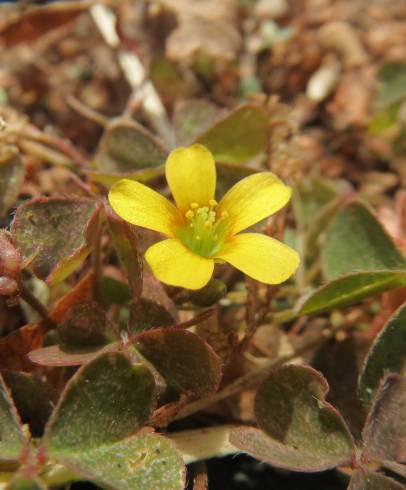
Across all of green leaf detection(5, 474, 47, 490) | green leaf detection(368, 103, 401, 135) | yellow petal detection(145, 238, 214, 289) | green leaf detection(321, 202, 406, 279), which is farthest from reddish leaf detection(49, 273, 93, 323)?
green leaf detection(368, 103, 401, 135)

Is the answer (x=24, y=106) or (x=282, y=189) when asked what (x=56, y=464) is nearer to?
(x=282, y=189)

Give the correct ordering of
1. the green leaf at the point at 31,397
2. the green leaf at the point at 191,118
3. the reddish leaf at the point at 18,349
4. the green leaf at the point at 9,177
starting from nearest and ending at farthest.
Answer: the green leaf at the point at 31,397 < the reddish leaf at the point at 18,349 < the green leaf at the point at 9,177 < the green leaf at the point at 191,118

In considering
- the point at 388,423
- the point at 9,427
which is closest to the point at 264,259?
the point at 388,423

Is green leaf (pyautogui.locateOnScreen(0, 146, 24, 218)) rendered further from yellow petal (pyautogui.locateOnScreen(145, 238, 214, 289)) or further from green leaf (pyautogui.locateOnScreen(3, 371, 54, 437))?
yellow petal (pyautogui.locateOnScreen(145, 238, 214, 289))

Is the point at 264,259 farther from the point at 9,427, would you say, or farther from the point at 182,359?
the point at 9,427

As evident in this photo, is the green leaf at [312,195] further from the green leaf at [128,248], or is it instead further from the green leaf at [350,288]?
the green leaf at [128,248]

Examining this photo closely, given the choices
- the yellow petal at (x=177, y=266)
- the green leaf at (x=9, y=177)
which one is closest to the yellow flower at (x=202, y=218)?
the yellow petal at (x=177, y=266)
